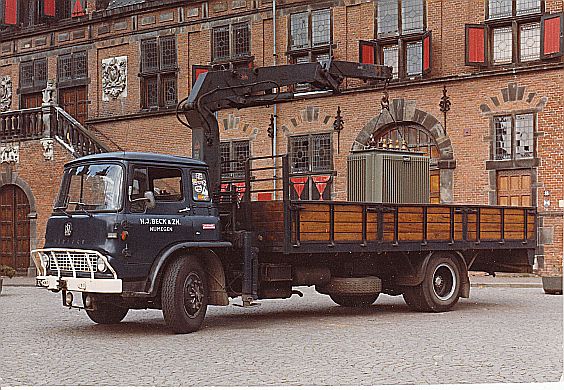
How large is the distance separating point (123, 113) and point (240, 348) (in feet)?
69.7

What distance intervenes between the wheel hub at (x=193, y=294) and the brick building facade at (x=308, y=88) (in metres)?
11.9

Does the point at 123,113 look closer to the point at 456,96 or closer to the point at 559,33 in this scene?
the point at 456,96

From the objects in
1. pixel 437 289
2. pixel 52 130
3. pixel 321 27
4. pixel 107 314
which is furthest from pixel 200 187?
pixel 52 130

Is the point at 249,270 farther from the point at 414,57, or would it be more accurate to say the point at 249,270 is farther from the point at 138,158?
the point at 414,57

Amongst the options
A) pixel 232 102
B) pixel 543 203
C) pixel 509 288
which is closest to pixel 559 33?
pixel 543 203

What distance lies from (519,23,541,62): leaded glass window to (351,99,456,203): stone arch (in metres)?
2.77

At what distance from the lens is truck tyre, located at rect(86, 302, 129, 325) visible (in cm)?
1290

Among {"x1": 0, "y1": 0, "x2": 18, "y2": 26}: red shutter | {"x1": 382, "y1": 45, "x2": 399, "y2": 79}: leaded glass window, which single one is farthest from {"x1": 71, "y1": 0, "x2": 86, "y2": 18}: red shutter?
{"x1": 382, "y1": 45, "x2": 399, "y2": 79}: leaded glass window

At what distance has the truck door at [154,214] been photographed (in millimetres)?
11391

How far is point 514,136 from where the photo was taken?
23203 mm

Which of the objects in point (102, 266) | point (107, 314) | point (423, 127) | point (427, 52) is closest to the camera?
point (102, 266)

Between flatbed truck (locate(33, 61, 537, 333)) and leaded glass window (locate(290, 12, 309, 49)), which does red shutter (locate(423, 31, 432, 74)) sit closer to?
leaded glass window (locate(290, 12, 309, 49))

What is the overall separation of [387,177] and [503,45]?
32.6ft

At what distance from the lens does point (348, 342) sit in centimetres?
1090
